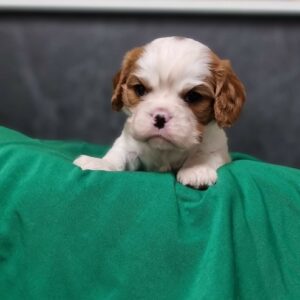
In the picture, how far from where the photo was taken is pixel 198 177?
1790mm

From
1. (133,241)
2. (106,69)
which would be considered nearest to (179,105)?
(133,241)

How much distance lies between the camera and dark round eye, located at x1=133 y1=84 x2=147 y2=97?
1.93 metres

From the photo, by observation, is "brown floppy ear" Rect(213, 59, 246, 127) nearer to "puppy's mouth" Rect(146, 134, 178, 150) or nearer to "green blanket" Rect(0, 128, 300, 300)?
"puppy's mouth" Rect(146, 134, 178, 150)

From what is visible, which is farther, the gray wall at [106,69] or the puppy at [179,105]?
the gray wall at [106,69]

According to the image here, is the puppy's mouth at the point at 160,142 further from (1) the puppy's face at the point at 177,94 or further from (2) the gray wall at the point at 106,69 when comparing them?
(2) the gray wall at the point at 106,69

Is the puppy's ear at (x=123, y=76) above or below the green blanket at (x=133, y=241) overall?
above

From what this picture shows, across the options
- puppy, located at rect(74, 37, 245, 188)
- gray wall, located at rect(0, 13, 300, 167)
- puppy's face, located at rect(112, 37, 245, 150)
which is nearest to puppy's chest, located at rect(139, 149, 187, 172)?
puppy, located at rect(74, 37, 245, 188)

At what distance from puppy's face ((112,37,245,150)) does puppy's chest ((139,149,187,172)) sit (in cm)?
17

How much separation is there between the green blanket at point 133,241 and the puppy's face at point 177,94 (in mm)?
189

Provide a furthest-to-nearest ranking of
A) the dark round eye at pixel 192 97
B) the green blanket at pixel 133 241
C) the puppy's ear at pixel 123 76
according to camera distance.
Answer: the puppy's ear at pixel 123 76 → the dark round eye at pixel 192 97 → the green blanket at pixel 133 241

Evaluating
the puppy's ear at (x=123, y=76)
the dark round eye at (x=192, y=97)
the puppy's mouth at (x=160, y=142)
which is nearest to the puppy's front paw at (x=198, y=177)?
the puppy's mouth at (x=160, y=142)

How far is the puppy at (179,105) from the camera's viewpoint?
1.79m

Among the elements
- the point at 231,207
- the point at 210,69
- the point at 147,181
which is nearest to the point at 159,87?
the point at 210,69

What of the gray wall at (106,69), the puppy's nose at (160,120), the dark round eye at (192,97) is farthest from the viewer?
the gray wall at (106,69)
